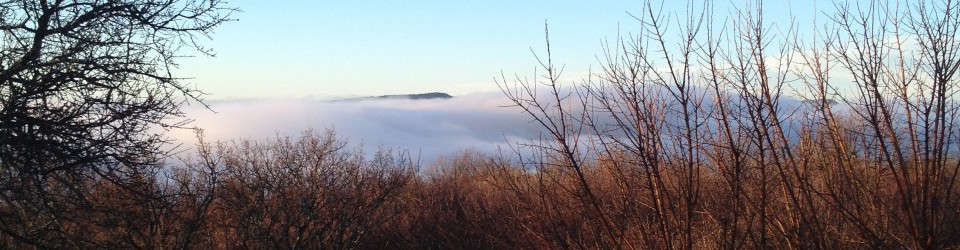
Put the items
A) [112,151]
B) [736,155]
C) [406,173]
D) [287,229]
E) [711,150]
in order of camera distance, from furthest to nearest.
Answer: [406,173] < [287,229] < [112,151] < [711,150] < [736,155]

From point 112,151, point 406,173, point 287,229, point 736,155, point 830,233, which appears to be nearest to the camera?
point 736,155

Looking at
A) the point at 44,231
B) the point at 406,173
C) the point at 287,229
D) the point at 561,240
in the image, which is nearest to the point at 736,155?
the point at 561,240

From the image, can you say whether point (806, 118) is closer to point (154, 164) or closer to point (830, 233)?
point (830, 233)

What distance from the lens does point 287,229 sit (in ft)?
69.2

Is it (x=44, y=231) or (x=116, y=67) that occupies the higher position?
(x=116, y=67)

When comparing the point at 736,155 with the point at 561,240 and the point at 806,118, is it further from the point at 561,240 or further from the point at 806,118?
the point at 806,118

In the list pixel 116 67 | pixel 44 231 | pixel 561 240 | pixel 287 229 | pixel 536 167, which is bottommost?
pixel 287 229

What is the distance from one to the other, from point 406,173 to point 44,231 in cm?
1754

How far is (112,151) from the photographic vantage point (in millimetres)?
7859

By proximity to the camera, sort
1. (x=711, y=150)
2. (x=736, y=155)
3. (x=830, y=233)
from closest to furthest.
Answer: (x=736, y=155)
(x=711, y=150)
(x=830, y=233)

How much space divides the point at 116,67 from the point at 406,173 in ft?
58.8

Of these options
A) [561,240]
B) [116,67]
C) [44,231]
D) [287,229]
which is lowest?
[287,229]

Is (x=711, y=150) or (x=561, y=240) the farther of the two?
(x=711, y=150)

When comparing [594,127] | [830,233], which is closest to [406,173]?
[830,233]
